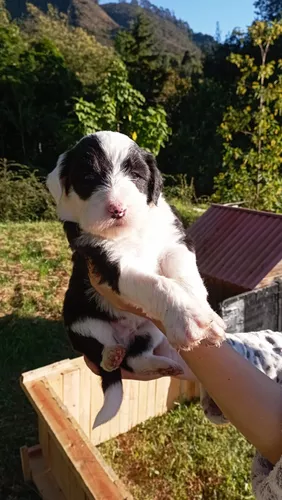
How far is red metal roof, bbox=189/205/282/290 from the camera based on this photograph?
17.7 feet

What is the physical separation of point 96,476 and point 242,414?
1.65m

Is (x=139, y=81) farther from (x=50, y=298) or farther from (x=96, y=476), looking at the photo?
(x=96, y=476)

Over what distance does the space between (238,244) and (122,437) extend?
267 centimetres

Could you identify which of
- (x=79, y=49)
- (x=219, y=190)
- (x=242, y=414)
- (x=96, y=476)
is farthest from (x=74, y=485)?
(x=79, y=49)

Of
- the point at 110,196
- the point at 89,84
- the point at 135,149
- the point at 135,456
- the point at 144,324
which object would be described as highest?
the point at 89,84

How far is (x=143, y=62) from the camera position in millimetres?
23656

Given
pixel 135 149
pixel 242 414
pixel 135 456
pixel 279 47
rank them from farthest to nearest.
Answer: pixel 279 47 < pixel 135 456 < pixel 135 149 < pixel 242 414

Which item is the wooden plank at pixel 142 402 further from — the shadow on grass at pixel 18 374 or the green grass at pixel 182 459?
the shadow on grass at pixel 18 374

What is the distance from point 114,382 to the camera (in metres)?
2.42

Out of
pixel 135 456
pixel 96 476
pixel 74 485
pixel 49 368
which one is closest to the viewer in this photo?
pixel 96 476

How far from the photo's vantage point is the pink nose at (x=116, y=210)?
6.02 ft

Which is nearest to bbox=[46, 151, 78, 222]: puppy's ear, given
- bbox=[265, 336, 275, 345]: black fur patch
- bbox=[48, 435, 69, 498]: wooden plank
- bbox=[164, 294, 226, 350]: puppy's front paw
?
bbox=[164, 294, 226, 350]: puppy's front paw

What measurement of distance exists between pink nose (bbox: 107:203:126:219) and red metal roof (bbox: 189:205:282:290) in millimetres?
3642

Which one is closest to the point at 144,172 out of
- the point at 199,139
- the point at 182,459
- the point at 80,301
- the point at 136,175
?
the point at 136,175
